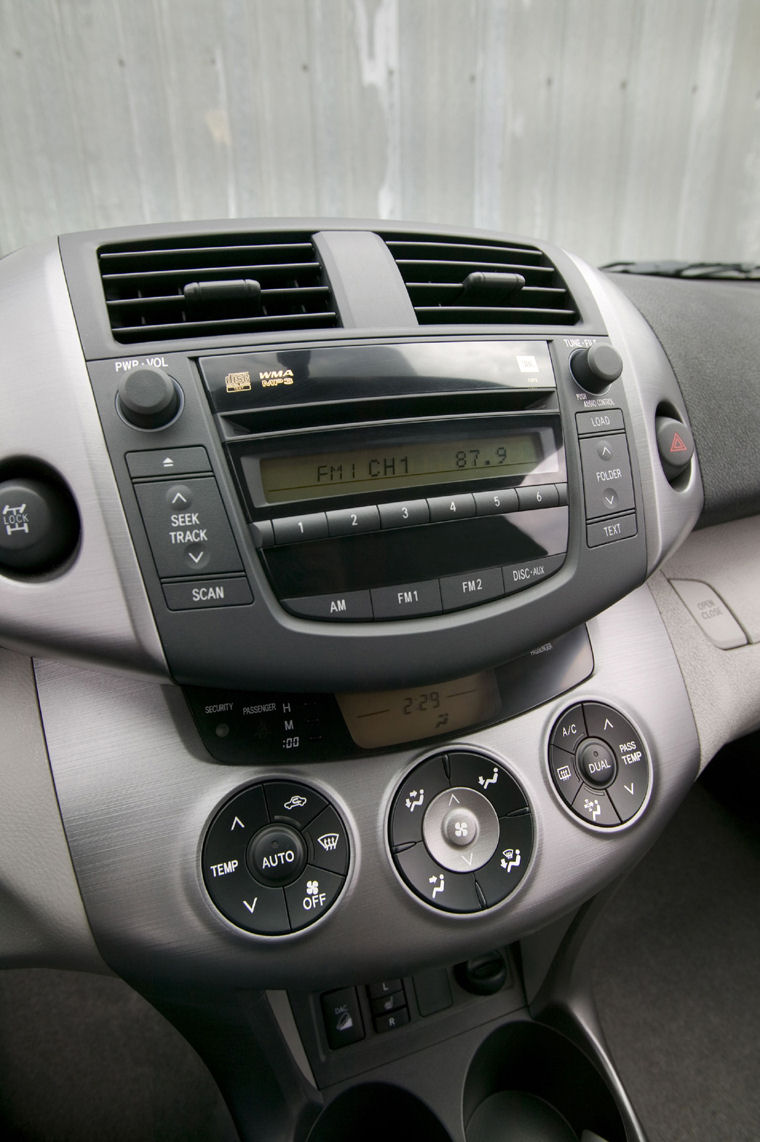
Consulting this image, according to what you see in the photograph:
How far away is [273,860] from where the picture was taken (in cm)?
44

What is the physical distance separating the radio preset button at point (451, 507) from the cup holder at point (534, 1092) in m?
0.58

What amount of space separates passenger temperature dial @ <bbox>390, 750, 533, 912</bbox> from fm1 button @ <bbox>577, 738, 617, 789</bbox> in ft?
0.21

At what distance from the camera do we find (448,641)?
1.49ft

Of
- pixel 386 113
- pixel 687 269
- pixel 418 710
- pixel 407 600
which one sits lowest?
pixel 418 710

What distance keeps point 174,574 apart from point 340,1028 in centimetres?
54

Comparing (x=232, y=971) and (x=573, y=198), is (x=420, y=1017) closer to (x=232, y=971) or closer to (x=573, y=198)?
(x=232, y=971)

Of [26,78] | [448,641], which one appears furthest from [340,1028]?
[26,78]

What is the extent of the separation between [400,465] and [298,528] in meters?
0.09

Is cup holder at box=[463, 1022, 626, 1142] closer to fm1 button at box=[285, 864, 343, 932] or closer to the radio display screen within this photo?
fm1 button at box=[285, 864, 343, 932]

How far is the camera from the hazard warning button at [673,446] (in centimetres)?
58

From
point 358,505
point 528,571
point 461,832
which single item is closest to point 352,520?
point 358,505

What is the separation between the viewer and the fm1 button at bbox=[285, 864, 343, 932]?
443mm

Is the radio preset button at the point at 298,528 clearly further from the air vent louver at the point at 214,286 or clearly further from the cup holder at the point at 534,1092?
the cup holder at the point at 534,1092

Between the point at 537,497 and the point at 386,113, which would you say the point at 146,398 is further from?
the point at 386,113
